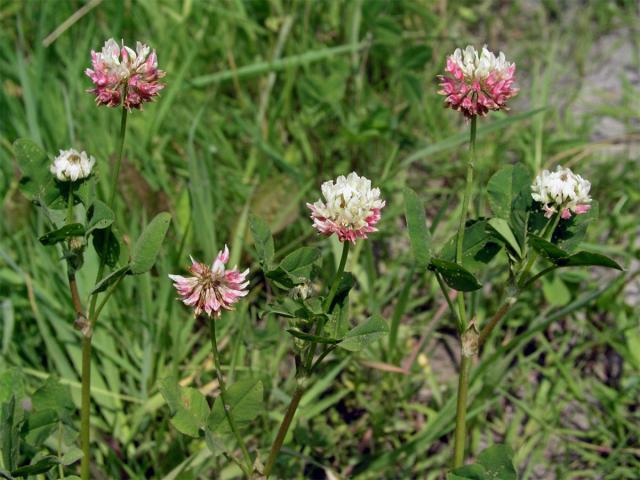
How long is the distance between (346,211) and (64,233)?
1.58 ft

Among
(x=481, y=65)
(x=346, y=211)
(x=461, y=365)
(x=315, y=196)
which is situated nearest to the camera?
(x=346, y=211)

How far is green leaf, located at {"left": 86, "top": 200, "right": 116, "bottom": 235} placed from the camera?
140 cm

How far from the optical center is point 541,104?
280 centimetres

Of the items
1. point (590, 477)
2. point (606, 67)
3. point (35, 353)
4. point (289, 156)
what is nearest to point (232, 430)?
point (35, 353)

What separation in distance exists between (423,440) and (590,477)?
0.42 meters

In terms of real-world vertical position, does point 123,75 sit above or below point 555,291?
below

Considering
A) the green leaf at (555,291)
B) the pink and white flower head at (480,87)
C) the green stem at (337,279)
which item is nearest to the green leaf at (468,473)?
→ the green stem at (337,279)

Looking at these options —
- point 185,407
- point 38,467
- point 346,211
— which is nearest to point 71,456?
point 38,467

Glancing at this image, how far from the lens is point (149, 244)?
1.46m

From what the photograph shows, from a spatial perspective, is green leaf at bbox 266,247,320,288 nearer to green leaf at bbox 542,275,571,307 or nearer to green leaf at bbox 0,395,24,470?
green leaf at bbox 0,395,24,470

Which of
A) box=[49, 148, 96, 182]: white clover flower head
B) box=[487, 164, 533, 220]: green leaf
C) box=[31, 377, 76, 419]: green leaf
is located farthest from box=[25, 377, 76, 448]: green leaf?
box=[487, 164, 533, 220]: green leaf

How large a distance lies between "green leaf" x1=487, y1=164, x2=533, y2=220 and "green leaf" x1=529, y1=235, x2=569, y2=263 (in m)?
0.15

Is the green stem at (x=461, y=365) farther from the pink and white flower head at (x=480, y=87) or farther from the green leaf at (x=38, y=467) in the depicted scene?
the green leaf at (x=38, y=467)

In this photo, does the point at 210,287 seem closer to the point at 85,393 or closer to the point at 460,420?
the point at 85,393
